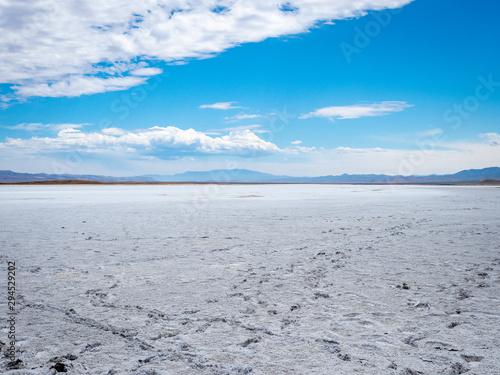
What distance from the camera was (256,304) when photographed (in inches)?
182

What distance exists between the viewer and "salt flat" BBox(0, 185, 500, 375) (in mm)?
3227

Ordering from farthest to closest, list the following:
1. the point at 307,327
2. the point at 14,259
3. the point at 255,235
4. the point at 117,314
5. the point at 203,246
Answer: the point at 255,235 → the point at 203,246 → the point at 14,259 → the point at 117,314 → the point at 307,327

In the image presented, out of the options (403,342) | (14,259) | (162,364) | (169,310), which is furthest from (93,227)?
(403,342)

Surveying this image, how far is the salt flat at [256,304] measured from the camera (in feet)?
10.6

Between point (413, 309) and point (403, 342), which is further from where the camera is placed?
point (413, 309)

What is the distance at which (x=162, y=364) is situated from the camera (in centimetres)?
315

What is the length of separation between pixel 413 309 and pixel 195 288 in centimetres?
285

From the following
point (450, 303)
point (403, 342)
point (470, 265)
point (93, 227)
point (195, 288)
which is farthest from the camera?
point (93, 227)

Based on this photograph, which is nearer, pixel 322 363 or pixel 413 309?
pixel 322 363

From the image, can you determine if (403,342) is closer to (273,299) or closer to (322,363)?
(322,363)

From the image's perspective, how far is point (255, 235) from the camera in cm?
1007

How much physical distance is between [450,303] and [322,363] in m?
2.37

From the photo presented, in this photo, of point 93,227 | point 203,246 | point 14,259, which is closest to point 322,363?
point 203,246

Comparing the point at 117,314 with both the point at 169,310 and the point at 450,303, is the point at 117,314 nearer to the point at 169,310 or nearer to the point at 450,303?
the point at 169,310
